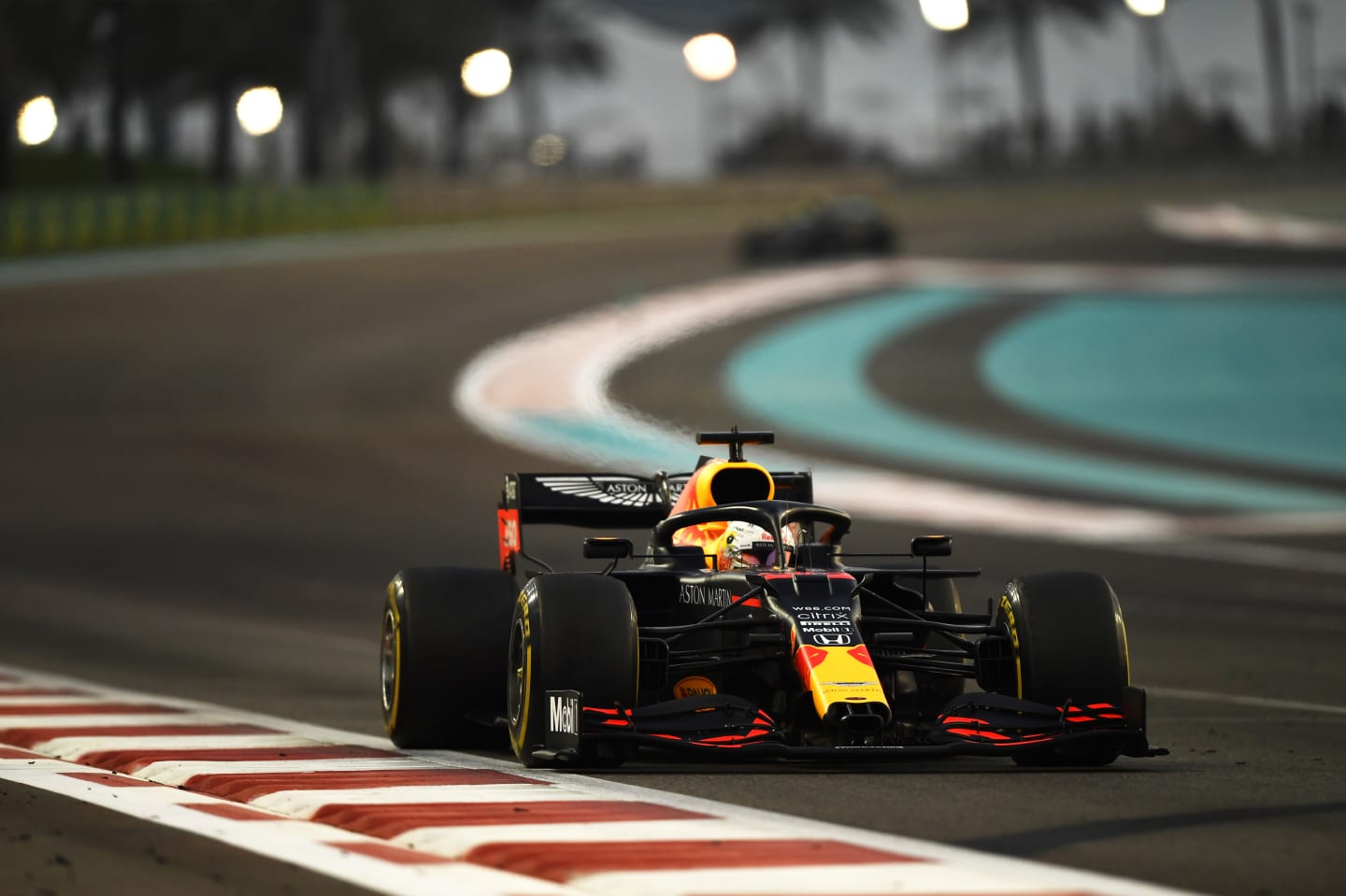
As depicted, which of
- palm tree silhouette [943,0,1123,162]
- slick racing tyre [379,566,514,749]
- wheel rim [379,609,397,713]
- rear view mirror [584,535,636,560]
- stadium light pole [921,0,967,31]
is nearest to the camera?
rear view mirror [584,535,636,560]

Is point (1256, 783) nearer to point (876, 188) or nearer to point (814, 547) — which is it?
point (814, 547)

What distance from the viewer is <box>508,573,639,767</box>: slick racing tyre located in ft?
27.0

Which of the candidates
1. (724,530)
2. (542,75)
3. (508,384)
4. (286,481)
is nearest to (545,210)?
(508,384)

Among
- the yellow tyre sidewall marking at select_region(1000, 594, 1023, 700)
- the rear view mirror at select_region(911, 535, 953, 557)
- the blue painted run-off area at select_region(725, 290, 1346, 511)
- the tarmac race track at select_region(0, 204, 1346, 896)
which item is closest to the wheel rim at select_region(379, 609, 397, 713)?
the tarmac race track at select_region(0, 204, 1346, 896)

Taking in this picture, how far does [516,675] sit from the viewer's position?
873cm

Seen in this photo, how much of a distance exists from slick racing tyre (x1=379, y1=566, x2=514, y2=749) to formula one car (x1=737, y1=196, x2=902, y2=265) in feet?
126

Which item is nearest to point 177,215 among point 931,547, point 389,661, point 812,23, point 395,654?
point 389,661

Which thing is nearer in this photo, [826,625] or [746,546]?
[826,625]

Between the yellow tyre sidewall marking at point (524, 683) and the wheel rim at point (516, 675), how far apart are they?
0.08 ft

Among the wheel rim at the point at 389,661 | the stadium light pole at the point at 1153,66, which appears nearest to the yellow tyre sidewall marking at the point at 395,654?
the wheel rim at the point at 389,661

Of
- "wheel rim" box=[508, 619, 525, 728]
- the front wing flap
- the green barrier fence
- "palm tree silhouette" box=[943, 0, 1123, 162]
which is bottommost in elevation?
the front wing flap

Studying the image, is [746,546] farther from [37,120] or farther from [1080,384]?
[1080,384]

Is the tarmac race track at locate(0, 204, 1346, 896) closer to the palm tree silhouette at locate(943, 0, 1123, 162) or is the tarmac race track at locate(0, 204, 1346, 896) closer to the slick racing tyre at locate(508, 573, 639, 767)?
the slick racing tyre at locate(508, 573, 639, 767)

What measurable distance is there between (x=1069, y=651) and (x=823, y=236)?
41048 mm
